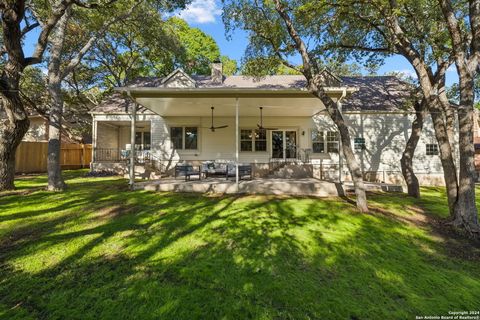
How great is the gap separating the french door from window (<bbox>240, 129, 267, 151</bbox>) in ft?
1.65

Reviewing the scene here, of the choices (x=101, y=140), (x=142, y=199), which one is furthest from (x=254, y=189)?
(x=101, y=140)

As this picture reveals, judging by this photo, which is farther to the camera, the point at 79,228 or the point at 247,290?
the point at 79,228

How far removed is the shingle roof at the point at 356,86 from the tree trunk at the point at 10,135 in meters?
6.61

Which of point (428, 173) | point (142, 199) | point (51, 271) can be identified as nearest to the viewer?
point (51, 271)

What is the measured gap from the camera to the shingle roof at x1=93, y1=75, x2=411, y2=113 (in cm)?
1344

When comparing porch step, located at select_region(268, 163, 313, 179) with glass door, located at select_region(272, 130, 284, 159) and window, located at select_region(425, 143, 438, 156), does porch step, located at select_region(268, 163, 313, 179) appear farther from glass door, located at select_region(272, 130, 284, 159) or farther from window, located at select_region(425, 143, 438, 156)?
window, located at select_region(425, 143, 438, 156)

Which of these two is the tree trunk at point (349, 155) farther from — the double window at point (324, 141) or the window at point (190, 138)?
the window at point (190, 138)

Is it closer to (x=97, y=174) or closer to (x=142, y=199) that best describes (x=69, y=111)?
(x=97, y=174)

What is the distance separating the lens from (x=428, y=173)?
1281cm

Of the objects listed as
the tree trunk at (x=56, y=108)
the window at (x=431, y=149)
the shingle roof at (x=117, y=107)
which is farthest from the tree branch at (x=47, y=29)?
the window at (x=431, y=149)

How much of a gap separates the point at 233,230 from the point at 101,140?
13333 millimetres

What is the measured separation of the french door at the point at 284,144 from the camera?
44.5 ft

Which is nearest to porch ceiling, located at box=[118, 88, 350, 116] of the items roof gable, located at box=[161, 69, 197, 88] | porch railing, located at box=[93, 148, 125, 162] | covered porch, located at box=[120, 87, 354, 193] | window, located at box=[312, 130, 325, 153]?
covered porch, located at box=[120, 87, 354, 193]

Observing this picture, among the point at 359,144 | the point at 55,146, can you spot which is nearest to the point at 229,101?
the point at 55,146
